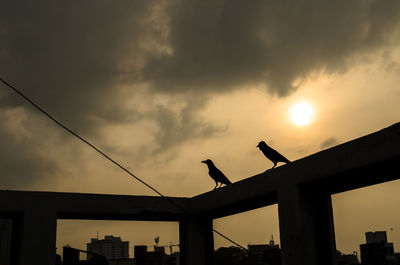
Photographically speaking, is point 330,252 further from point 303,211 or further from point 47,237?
point 47,237

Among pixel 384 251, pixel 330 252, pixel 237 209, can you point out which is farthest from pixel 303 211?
pixel 384 251

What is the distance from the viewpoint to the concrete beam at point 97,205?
9.59 m

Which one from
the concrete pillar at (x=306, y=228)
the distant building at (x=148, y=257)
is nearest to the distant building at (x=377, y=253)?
the distant building at (x=148, y=257)

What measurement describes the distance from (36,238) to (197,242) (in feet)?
11.3

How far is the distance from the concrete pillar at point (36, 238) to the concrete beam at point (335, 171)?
3.29m

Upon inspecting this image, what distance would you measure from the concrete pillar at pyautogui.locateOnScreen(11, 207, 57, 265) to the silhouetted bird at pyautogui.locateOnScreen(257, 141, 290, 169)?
13.7 ft

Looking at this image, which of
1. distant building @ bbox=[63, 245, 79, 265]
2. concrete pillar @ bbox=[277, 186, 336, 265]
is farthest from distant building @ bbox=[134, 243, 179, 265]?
concrete pillar @ bbox=[277, 186, 336, 265]

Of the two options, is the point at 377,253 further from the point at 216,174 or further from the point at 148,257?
the point at 216,174

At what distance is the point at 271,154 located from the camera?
9.20m

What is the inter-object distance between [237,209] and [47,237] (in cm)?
370

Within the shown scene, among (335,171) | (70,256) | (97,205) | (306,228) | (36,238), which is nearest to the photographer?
(335,171)

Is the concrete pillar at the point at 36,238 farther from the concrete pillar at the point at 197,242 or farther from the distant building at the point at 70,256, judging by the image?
the concrete pillar at the point at 197,242

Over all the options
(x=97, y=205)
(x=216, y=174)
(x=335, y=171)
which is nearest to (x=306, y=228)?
(x=335, y=171)

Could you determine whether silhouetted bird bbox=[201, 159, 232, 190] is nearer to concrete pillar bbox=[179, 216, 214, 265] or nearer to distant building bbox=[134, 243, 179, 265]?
concrete pillar bbox=[179, 216, 214, 265]
